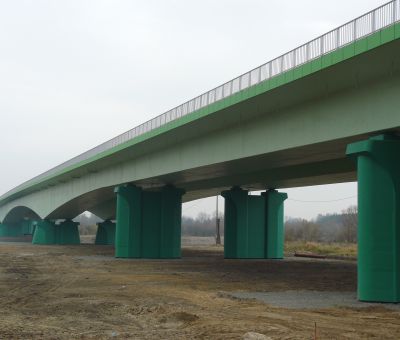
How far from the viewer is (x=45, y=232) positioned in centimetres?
7950

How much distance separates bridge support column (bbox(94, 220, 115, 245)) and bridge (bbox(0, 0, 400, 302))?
25.2 metres

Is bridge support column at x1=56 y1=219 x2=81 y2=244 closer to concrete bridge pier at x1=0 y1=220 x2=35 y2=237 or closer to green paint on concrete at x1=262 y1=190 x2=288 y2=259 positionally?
concrete bridge pier at x1=0 y1=220 x2=35 y2=237

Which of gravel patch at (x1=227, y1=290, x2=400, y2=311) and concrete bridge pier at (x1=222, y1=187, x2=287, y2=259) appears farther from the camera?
concrete bridge pier at (x1=222, y1=187, x2=287, y2=259)

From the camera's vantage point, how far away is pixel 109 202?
72625 mm

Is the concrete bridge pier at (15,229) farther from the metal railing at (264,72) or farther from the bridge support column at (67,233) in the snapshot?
the metal railing at (264,72)

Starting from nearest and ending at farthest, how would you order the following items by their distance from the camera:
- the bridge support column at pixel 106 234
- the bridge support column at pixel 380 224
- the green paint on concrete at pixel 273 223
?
the bridge support column at pixel 380 224 < the green paint on concrete at pixel 273 223 < the bridge support column at pixel 106 234

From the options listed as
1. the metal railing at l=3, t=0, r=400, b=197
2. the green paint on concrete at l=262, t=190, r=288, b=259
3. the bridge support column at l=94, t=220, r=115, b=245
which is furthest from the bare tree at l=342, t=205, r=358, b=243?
the metal railing at l=3, t=0, r=400, b=197

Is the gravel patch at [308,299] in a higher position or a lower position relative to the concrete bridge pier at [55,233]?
lower

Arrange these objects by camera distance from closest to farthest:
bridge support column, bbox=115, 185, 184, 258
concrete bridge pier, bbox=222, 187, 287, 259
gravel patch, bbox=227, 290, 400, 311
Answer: gravel patch, bbox=227, 290, 400, 311 → bridge support column, bbox=115, 185, 184, 258 → concrete bridge pier, bbox=222, 187, 287, 259

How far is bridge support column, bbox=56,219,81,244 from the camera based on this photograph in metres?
81.6

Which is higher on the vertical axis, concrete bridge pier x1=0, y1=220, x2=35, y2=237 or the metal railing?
the metal railing

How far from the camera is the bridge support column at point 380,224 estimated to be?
18500mm

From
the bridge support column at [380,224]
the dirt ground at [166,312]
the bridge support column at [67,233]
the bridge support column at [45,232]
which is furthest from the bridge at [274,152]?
the bridge support column at [67,233]

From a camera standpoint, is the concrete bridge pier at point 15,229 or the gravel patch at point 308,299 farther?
the concrete bridge pier at point 15,229
